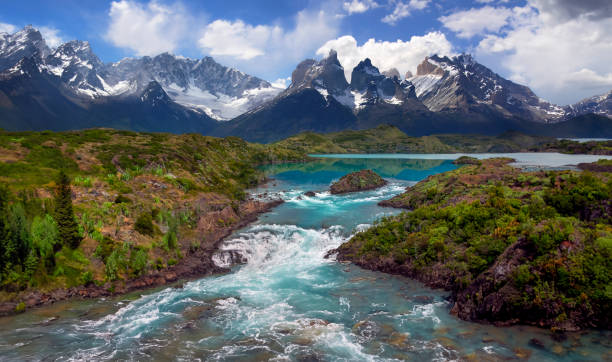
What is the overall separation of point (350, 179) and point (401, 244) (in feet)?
188

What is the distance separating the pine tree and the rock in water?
63.5 metres

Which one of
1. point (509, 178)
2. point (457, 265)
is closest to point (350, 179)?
point (509, 178)

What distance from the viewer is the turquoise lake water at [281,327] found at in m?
21.2

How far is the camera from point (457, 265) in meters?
30.9

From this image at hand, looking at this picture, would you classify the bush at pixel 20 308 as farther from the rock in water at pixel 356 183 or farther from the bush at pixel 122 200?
the rock in water at pixel 356 183

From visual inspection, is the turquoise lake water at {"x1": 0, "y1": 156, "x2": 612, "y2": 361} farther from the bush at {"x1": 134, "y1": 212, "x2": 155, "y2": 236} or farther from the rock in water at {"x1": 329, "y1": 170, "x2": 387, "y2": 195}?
the rock in water at {"x1": 329, "y1": 170, "x2": 387, "y2": 195}

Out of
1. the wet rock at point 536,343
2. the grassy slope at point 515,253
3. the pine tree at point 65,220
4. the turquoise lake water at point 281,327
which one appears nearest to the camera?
the wet rock at point 536,343

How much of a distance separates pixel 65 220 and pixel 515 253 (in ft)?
146

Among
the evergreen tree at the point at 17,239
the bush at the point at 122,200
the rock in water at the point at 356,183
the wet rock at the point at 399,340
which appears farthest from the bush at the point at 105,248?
the rock in water at the point at 356,183

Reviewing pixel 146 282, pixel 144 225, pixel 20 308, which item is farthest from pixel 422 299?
pixel 144 225

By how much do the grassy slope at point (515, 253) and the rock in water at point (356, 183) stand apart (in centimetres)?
4511

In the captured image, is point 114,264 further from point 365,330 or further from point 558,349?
point 558,349

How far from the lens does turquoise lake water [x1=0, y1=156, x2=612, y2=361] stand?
2117 centimetres

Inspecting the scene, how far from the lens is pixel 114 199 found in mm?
47406
